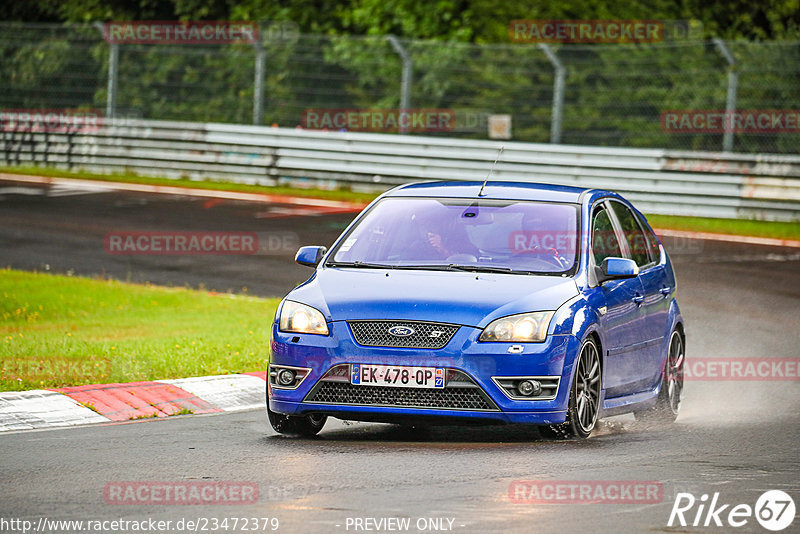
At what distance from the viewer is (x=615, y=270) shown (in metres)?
9.40

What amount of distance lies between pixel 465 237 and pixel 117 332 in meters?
5.18

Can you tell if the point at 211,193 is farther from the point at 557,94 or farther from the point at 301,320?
the point at 301,320

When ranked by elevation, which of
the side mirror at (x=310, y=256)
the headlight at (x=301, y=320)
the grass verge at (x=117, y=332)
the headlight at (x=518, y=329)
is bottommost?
the grass verge at (x=117, y=332)

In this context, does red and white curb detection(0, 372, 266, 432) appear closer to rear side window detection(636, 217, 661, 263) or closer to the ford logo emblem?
the ford logo emblem

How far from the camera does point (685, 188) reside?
81.8ft

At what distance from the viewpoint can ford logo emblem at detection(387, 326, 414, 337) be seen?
28.2 feet

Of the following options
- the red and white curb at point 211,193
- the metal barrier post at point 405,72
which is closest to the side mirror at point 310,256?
the red and white curb at point 211,193

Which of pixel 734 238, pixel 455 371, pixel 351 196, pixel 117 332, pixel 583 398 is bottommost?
pixel 351 196

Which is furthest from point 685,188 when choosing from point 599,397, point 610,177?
point 599,397

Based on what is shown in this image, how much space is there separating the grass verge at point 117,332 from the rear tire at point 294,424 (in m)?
2.16

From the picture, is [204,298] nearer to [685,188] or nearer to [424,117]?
[685,188]

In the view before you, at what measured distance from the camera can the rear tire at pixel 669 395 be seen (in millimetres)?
10594

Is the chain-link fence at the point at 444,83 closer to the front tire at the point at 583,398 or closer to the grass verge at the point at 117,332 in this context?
the grass verge at the point at 117,332

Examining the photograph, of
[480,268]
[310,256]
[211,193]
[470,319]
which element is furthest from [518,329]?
[211,193]
